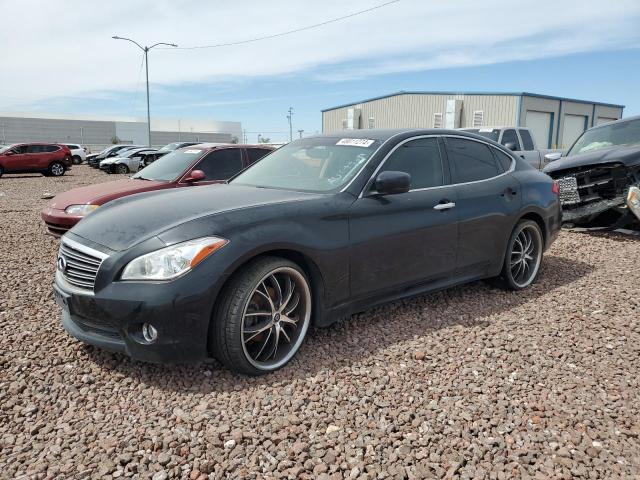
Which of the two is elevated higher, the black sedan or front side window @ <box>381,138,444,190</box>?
front side window @ <box>381,138,444,190</box>

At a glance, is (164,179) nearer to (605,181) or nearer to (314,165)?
(314,165)

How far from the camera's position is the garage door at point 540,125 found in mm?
33250

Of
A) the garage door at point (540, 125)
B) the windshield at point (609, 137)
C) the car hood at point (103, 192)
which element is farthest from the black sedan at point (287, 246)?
the garage door at point (540, 125)

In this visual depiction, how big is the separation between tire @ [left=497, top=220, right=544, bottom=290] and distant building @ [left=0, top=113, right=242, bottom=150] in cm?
8658

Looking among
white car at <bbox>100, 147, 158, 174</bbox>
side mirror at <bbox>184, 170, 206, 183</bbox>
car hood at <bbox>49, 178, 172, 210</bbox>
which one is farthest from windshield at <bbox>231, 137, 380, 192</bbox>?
white car at <bbox>100, 147, 158, 174</bbox>

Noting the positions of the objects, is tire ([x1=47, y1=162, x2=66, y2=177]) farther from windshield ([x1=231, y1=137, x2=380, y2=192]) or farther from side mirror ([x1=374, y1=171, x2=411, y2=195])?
side mirror ([x1=374, y1=171, x2=411, y2=195])

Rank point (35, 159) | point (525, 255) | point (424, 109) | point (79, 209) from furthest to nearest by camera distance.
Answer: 1. point (424, 109)
2. point (35, 159)
3. point (79, 209)
4. point (525, 255)

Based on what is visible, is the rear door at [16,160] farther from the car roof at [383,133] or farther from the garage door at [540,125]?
the garage door at [540,125]

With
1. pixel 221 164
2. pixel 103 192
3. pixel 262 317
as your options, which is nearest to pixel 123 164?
pixel 221 164

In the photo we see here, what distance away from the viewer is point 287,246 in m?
3.33

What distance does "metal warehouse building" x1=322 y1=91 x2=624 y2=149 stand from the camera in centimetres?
3284

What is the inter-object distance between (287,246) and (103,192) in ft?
14.7

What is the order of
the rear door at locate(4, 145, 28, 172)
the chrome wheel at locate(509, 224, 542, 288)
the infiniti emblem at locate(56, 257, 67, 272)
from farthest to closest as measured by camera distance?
the rear door at locate(4, 145, 28, 172) < the chrome wheel at locate(509, 224, 542, 288) < the infiniti emblem at locate(56, 257, 67, 272)

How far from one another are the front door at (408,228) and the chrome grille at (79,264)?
5.52ft
